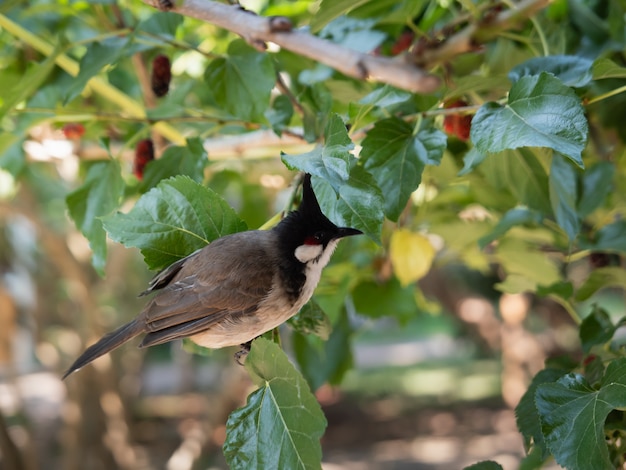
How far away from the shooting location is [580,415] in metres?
0.55

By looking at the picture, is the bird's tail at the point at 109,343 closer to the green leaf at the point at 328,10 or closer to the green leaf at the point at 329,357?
the green leaf at the point at 328,10

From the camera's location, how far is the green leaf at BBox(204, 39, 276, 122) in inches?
29.4

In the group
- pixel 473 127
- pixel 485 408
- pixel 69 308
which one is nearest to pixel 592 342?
pixel 473 127

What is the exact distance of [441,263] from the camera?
1.13 m

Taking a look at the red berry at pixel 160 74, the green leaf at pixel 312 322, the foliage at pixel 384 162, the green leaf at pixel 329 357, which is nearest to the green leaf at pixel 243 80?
the foliage at pixel 384 162

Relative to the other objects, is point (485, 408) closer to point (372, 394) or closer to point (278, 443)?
point (372, 394)

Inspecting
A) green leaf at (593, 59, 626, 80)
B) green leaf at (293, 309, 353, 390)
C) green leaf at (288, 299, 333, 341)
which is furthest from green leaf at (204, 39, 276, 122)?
green leaf at (293, 309, 353, 390)

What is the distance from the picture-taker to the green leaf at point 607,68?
57cm

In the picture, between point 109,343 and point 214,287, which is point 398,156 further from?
point 109,343

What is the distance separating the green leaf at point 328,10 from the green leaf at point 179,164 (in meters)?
0.17

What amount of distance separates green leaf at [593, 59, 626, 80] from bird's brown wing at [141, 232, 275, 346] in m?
0.31

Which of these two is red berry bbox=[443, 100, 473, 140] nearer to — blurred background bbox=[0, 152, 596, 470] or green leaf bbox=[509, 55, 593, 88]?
green leaf bbox=[509, 55, 593, 88]

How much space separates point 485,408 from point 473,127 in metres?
4.68

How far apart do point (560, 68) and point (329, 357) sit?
62 cm
